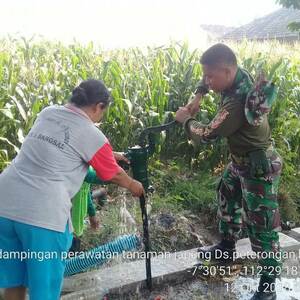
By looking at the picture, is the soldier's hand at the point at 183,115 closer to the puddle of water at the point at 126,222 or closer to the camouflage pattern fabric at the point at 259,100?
the camouflage pattern fabric at the point at 259,100

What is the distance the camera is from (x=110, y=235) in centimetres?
360

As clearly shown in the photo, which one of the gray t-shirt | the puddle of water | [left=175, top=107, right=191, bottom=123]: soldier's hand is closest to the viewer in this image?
the gray t-shirt

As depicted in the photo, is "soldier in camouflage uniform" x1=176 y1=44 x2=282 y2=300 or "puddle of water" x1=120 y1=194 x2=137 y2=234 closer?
"soldier in camouflage uniform" x1=176 y1=44 x2=282 y2=300

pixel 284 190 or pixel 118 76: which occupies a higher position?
pixel 118 76

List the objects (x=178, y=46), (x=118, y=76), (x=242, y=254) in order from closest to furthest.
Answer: (x=242, y=254)
(x=118, y=76)
(x=178, y=46)

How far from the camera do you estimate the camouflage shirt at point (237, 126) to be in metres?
2.69

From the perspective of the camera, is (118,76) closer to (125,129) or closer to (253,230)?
(125,129)

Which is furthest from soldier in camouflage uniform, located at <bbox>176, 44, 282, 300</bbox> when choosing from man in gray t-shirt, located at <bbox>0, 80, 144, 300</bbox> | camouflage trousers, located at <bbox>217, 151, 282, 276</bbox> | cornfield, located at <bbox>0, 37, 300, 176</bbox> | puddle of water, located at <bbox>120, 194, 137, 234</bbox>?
cornfield, located at <bbox>0, 37, 300, 176</bbox>

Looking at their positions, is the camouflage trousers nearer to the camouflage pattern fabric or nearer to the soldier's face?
the camouflage pattern fabric

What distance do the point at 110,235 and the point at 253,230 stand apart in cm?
129

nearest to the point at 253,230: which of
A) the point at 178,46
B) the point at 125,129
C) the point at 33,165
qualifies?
the point at 33,165

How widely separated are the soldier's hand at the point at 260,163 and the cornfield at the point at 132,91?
1449mm

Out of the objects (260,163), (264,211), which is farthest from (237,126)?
(264,211)

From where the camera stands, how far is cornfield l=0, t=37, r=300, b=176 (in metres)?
4.19
